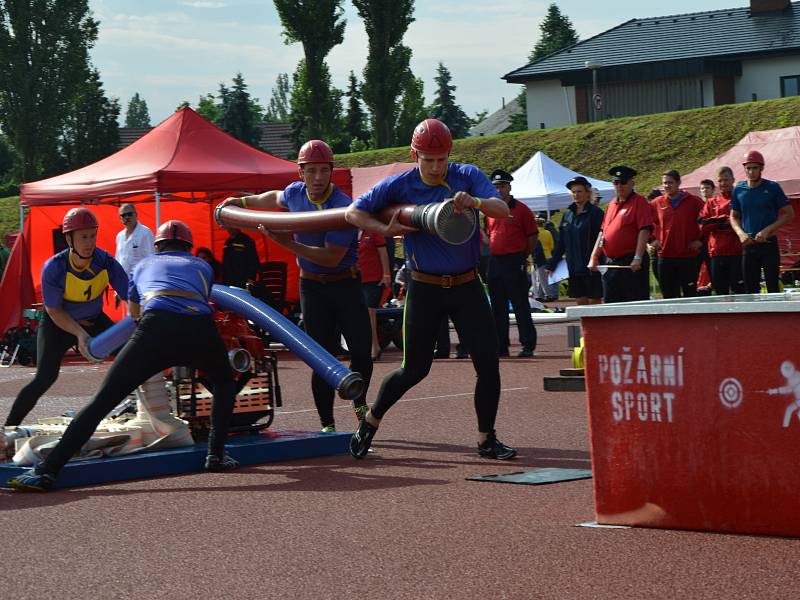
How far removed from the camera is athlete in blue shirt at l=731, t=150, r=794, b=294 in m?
15.6

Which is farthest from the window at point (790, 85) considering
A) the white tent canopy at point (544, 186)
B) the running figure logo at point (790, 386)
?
the running figure logo at point (790, 386)

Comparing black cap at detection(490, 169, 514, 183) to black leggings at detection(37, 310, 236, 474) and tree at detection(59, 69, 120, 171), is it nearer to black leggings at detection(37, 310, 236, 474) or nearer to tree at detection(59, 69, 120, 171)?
black leggings at detection(37, 310, 236, 474)

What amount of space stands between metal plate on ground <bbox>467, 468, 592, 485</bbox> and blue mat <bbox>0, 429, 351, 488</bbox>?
5.67 feet

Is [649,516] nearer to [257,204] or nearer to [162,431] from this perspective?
[162,431]

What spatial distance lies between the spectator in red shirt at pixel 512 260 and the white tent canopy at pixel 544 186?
16995 mm

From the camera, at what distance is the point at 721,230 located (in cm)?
1734

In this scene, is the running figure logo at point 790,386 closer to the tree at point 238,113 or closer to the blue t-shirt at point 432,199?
the blue t-shirt at point 432,199

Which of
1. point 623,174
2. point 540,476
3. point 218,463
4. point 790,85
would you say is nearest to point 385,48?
point 790,85

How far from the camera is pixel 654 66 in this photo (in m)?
72.9

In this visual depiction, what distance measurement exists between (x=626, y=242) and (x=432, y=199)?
627 cm

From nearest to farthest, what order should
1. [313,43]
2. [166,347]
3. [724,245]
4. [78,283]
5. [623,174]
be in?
[166,347] → [78,283] → [623,174] → [724,245] → [313,43]

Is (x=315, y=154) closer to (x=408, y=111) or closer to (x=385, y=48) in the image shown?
(x=385, y=48)

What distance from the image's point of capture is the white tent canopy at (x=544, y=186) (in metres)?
34.8

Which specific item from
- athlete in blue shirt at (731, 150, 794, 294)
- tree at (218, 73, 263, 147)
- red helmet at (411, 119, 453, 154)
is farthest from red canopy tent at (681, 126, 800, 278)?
tree at (218, 73, 263, 147)
